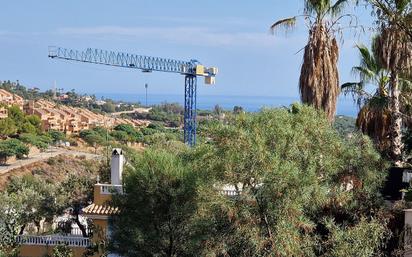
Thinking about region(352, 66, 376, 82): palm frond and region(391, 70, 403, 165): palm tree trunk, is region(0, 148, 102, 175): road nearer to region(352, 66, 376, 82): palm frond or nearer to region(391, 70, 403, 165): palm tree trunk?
region(352, 66, 376, 82): palm frond

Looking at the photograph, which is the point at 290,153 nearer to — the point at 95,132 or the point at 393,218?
the point at 393,218

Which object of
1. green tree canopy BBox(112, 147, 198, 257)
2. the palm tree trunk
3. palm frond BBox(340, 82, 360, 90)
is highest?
palm frond BBox(340, 82, 360, 90)

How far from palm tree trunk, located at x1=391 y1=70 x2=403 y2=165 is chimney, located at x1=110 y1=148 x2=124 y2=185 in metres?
6.04

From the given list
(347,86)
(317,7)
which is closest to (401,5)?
(317,7)

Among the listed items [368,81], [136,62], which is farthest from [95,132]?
[368,81]

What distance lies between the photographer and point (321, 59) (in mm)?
14078

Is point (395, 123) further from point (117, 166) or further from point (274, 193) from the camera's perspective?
point (117, 166)

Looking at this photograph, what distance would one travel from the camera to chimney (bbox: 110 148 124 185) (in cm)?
1452

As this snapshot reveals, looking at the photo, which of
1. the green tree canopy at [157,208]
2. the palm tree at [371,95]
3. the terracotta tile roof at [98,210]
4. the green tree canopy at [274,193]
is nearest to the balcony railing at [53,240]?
the terracotta tile roof at [98,210]

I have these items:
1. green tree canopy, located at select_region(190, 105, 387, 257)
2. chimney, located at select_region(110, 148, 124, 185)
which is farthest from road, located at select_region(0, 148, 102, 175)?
green tree canopy, located at select_region(190, 105, 387, 257)

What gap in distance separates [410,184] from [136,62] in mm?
109086

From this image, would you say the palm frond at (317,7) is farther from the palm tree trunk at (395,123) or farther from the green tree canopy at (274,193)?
the green tree canopy at (274,193)

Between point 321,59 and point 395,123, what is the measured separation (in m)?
2.25

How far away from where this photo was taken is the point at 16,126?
8981cm
